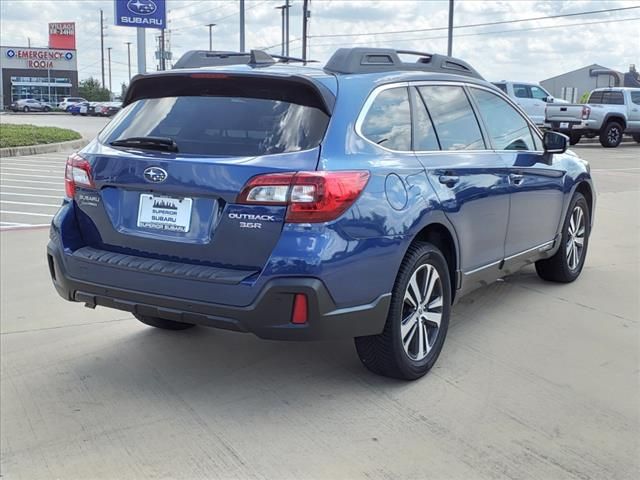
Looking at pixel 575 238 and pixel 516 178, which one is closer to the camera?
pixel 516 178

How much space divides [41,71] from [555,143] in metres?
91.9

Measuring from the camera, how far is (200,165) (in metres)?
3.37

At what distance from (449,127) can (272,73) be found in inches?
50.7

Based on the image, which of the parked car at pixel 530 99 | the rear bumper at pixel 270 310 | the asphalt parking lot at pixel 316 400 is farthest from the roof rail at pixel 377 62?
the parked car at pixel 530 99

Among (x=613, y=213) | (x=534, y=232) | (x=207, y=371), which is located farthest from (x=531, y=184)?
(x=613, y=213)

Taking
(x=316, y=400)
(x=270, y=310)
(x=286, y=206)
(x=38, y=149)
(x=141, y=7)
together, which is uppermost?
(x=141, y=7)

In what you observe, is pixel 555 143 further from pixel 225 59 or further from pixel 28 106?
pixel 28 106

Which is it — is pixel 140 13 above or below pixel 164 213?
above

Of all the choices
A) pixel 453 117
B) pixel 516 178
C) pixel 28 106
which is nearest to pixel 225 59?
pixel 453 117

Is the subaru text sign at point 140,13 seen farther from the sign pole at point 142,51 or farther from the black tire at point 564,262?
the black tire at point 564,262

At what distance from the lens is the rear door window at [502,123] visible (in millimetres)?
4797

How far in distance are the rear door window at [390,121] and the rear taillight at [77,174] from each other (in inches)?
57.5

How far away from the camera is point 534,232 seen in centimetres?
521

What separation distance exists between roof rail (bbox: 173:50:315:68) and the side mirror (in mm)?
2083
